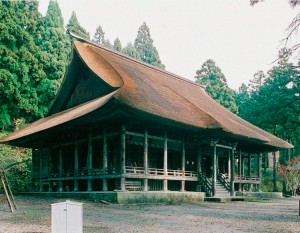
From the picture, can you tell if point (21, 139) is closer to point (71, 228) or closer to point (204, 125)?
point (204, 125)

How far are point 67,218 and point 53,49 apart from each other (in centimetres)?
3512

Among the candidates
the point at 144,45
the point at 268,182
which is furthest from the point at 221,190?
the point at 144,45

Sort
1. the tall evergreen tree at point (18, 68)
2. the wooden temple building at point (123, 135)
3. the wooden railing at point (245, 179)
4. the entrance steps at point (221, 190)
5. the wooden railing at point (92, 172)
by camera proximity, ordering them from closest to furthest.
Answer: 1. the wooden temple building at point (123, 135)
2. the wooden railing at point (92, 172)
3. the entrance steps at point (221, 190)
4. the wooden railing at point (245, 179)
5. the tall evergreen tree at point (18, 68)

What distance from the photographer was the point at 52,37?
127ft

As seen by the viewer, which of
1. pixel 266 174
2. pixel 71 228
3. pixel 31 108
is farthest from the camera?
pixel 266 174

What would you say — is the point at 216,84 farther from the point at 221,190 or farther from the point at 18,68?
the point at 221,190

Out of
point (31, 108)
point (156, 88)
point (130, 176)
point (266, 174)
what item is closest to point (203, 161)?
point (156, 88)

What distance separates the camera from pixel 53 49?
37.6 m

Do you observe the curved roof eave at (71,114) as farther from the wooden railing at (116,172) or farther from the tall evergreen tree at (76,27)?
the tall evergreen tree at (76,27)

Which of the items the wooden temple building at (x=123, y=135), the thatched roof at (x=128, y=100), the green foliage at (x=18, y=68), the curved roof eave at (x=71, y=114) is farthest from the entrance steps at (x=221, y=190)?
the green foliage at (x=18, y=68)

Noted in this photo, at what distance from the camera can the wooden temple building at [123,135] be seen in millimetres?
17391

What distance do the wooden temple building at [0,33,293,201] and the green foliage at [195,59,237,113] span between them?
24819 millimetres

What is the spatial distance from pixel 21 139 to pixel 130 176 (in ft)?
29.5

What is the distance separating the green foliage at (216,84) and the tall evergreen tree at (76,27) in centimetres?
1931
